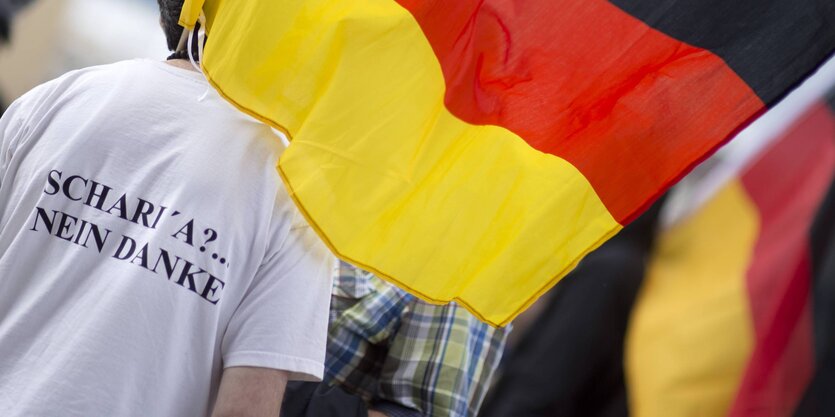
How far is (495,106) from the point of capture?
6.98 feet

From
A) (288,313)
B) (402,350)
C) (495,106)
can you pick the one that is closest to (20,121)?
(288,313)

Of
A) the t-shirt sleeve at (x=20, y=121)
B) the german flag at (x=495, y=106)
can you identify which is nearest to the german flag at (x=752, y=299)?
the german flag at (x=495, y=106)

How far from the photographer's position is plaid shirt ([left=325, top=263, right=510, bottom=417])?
268cm

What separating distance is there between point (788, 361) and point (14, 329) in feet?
4.48

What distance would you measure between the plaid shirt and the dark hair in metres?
0.79

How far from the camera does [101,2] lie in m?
5.48

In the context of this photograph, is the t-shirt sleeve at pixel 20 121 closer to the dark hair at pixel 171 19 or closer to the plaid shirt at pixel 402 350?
the dark hair at pixel 171 19

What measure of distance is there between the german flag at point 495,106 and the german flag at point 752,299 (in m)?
0.42

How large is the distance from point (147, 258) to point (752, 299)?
139cm

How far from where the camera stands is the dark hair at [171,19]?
2.14 m

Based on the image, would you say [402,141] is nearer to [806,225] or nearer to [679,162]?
[679,162]

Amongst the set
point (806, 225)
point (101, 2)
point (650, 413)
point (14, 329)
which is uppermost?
point (101, 2)

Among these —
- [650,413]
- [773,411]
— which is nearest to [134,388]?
[773,411]

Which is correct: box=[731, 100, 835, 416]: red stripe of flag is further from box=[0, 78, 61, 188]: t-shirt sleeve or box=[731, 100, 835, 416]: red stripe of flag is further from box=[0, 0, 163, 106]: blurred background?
box=[0, 0, 163, 106]: blurred background
